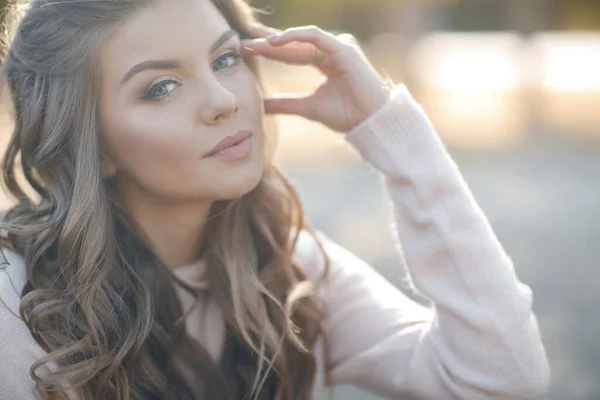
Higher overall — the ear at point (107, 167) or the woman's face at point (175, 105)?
the woman's face at point (175, 105)

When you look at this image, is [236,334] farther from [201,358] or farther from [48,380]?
[48,380]

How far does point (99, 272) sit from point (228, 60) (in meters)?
0.66

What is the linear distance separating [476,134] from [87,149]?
9.51 m

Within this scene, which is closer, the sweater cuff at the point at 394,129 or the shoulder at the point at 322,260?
the sweater cuff at the point at 394,129

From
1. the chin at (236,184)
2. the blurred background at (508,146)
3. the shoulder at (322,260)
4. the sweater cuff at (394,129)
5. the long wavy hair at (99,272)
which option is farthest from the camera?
the blurred background at (508,146)

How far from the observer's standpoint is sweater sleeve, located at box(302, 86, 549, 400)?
2.26m

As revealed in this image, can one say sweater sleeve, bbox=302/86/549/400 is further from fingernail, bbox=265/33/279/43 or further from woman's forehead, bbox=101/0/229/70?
woman's forehead, bbox=101/0/229/70

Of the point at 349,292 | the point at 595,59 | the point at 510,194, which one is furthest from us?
the point at 595,59

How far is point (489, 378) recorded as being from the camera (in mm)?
2270

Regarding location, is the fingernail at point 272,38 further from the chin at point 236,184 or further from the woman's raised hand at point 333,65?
the chin at point 236,184

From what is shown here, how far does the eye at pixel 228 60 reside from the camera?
2.29m

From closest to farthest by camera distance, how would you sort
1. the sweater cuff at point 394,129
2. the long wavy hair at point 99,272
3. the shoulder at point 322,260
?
1. the long wavy hair at point 99,272
2. the sweater cuff at point 394,129
3. the shoulder at point 322,260

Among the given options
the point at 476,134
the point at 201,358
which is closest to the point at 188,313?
the point at 201,358

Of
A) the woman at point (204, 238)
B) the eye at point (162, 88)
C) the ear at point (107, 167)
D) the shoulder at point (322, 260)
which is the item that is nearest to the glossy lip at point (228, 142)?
the woman at point (204, 238)
